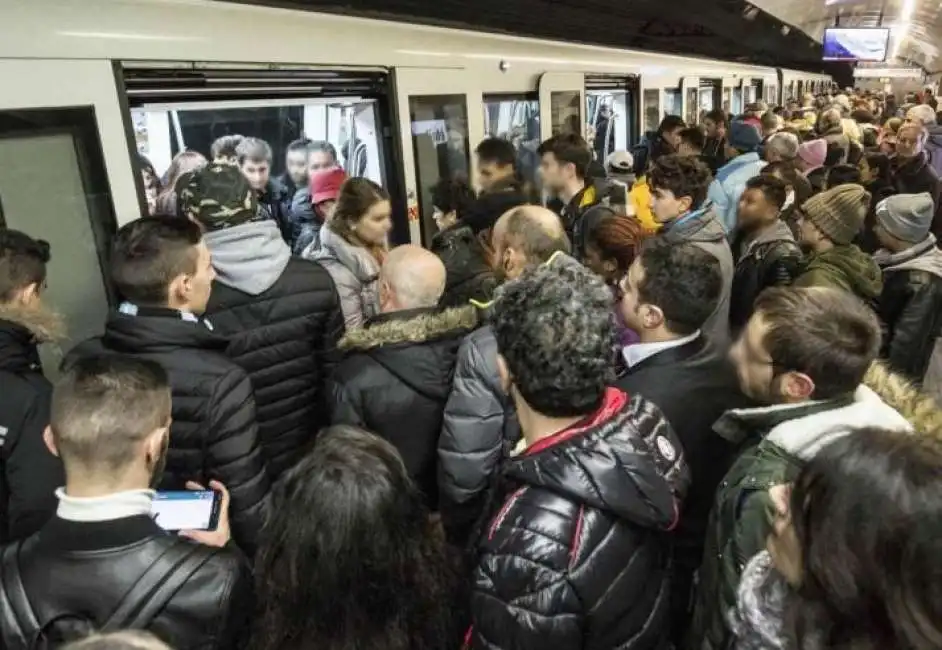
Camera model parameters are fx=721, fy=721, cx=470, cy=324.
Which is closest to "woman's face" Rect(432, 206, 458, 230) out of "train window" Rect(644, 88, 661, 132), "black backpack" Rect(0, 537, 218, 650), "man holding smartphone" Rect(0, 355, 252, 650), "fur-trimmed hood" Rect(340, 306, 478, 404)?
"fur-trimmed hood" Rect(340, 306, 478, 404)

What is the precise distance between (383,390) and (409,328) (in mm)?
179

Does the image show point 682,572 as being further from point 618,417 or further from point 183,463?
point 183,463

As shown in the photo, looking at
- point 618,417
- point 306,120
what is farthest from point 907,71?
point 618,417

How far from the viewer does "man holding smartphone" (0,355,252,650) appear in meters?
1.09

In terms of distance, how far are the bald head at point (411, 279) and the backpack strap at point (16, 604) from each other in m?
1.06

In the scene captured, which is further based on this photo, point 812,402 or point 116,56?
point 116,56

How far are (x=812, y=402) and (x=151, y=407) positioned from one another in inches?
47.7

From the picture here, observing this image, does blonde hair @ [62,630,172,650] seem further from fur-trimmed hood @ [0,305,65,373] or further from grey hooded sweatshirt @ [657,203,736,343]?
grey hooded sweatshirt @ [657,203,736,343]

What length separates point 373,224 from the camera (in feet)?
9.12

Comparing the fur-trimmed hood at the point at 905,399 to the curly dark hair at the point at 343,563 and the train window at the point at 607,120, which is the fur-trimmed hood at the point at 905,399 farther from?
the train window at the point at 607,120

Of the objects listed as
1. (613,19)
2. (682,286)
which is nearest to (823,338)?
(682,286)

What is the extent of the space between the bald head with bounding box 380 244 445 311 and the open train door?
131 inches

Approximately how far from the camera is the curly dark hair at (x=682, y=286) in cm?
177

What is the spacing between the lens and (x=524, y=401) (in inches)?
51.0
